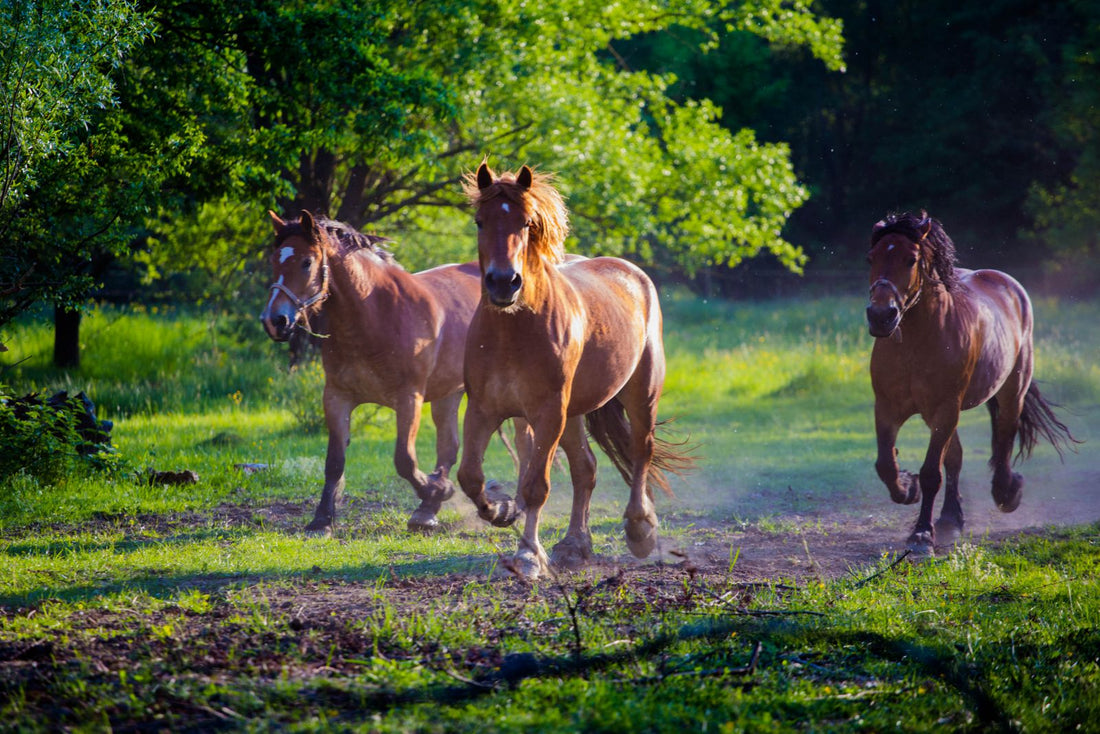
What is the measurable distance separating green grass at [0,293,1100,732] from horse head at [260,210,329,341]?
1.55 m

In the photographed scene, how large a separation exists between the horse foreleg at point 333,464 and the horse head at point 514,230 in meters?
2.46

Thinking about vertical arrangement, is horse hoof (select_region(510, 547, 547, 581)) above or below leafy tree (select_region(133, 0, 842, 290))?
below

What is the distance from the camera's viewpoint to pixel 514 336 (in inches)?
227

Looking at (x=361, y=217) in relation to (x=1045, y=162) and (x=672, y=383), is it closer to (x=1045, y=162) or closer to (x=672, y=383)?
(x=672, y=383)

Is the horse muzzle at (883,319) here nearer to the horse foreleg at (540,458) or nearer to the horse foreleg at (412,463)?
the horse foreleg at (540,458)

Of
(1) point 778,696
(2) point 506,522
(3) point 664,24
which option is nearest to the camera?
(1) point 778,696

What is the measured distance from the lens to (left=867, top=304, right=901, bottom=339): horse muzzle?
22.8 ft

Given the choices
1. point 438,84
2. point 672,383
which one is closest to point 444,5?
point 438,84

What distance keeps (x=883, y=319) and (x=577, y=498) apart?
2.50m

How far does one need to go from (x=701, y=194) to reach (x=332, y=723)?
14.6 meters

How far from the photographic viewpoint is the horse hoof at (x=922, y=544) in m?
6.84

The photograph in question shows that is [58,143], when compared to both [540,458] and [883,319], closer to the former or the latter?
[540,458]

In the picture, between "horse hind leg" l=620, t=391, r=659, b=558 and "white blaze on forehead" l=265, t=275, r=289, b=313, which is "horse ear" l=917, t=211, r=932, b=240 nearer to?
"horse hind leg" l=620, t=391, r=659, b=558

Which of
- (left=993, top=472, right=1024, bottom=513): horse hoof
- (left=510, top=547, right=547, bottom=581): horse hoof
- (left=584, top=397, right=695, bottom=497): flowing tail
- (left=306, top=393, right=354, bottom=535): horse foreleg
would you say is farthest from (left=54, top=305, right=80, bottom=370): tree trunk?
(left=993, top=472, right=1024, bottom=513): horse hoof
